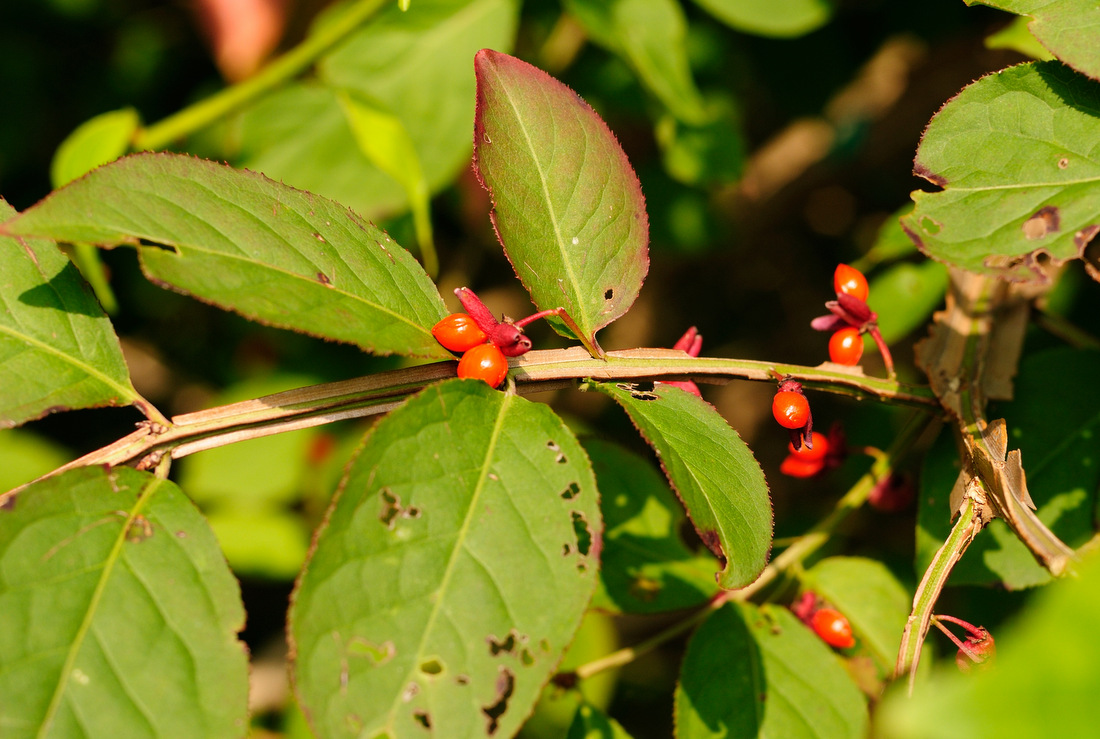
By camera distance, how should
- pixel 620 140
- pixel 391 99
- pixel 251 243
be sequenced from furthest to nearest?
pixel 620 140
pixel 391 99
pixel 251 243

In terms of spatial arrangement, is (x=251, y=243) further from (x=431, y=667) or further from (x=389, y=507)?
(x=431, y=667)

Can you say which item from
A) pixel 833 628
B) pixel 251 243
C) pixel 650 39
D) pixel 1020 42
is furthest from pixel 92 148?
pixel 1020 42

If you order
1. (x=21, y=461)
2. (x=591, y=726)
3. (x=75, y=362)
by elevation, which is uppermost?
(x=21, y=461)

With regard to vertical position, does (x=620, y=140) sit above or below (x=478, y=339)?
above

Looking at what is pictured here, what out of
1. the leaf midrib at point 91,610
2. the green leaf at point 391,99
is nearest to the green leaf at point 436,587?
the leaf midrib at point 91,610

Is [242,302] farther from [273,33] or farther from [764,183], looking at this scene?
[764,183]

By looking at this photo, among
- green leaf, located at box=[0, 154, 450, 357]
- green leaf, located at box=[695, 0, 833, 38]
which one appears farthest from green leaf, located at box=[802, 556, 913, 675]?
green leaf, located at box=[695, 0, 833, 38]

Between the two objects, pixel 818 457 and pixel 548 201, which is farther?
pixel 818 457

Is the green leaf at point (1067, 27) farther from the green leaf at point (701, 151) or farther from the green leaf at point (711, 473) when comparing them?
the green leaf at point (701, 151)
